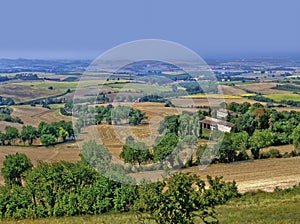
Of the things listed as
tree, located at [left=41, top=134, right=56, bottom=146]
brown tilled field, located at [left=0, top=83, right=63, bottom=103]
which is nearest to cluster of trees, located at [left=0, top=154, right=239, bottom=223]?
tree, located at [left=41, top=134, right=56, bottom=146]

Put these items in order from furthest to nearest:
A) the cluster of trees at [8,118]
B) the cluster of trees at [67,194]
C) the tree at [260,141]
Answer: the cluster of trees at [8,118]
the tree at [260,141]
the cluster of trees at [67,194]

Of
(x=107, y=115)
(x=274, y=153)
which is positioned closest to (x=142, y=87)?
(x=107, y=115)

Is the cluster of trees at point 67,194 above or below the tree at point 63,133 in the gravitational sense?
above

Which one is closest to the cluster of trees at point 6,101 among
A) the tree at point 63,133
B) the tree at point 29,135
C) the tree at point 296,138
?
the tree at point 29,135

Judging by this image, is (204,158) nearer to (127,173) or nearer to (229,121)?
(127,173)

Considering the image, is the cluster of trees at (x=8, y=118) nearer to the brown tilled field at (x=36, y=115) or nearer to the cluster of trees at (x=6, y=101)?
the brown tilled field at (x=36, y=115)

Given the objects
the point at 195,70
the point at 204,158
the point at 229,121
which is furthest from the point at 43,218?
the point at 229,121

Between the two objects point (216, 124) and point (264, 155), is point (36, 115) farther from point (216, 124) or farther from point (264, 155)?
point (264, 155)
